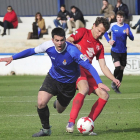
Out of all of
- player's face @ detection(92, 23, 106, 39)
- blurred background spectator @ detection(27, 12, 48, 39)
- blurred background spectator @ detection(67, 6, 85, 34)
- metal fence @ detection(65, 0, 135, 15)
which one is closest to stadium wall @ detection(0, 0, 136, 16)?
metal fence @ detection(65, 0, 135, 15)

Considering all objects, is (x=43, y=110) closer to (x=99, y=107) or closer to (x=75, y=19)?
(x=99, y=107)

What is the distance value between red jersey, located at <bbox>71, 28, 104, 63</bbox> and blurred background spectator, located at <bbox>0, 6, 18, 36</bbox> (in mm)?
16214

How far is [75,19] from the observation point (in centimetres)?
2206

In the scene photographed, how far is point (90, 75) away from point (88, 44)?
0.58m

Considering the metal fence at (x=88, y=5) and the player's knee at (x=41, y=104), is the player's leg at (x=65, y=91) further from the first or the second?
the metal fence at (x=88, y=5)

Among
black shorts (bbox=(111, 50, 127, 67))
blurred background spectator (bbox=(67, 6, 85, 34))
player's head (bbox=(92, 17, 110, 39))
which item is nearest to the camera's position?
player's head (bbox=(92, 17, 110, 39))

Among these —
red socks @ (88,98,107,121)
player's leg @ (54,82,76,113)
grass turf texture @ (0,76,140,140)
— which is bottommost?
grass turf texture @ (0,76,140,140)

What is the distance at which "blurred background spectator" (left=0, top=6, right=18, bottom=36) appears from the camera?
75.7ft

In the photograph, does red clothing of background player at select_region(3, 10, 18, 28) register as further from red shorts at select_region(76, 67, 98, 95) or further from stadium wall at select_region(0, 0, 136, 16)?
red shorts at select_region(76, 67, 98, 95)

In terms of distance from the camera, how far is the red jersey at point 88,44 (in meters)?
7.19

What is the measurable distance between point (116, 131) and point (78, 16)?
51.9ft

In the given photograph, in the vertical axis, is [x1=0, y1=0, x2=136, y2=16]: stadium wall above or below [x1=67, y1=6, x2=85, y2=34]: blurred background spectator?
above

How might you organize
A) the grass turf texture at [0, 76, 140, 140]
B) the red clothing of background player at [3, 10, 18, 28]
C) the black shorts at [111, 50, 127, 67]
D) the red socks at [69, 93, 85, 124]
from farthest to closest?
the red clothing of background player at [3, 10, 18, 28], the black shorts at [111, 50, 127, 67], the grass turf texture at [0, 76, 140, 140], the red socks at [69, 93, 85, 124]

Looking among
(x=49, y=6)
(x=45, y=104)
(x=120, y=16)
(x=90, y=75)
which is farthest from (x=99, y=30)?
(x=49, y=6)
